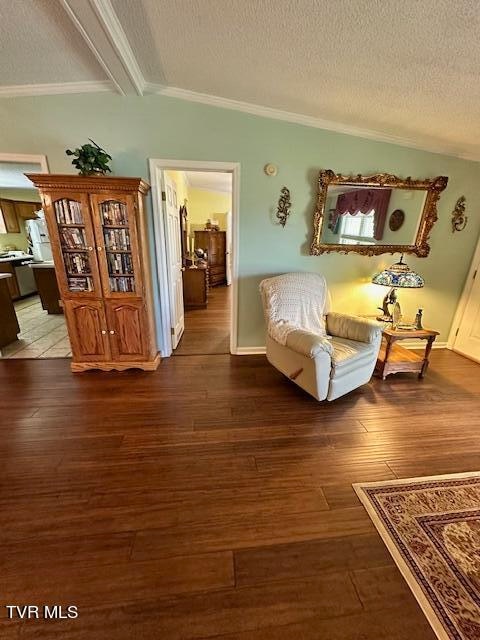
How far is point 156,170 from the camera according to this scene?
2.50 meters

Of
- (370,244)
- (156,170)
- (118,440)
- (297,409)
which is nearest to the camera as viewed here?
(118,440)

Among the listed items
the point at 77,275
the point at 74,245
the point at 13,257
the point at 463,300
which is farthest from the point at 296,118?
the point at 13,257

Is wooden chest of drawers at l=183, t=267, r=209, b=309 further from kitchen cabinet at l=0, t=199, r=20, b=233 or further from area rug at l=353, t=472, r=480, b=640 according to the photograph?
kitchen cabinet at l=0, t=199, r=20, b=233

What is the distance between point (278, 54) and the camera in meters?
1.65

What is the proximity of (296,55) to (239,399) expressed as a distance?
248 centimetres

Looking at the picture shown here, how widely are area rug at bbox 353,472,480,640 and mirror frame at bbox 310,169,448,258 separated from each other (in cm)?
219

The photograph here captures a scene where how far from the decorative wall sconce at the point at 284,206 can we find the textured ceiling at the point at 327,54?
0.68 m

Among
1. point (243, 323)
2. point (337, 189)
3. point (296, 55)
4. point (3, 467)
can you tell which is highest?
point (296, 55)

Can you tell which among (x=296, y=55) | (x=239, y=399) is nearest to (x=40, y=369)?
(x=239, y=399)

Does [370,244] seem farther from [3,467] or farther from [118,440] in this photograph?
[3,467]

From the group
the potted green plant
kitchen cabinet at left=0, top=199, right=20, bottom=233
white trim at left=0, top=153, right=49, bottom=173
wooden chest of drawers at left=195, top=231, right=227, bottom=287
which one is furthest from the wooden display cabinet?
kitchen cabinet at left=0, top=199, right=20, bottom=233

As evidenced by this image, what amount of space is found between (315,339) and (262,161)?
184 cm

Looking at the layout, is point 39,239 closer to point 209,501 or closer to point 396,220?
point 209,501

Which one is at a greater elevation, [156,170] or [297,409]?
[156,170]
